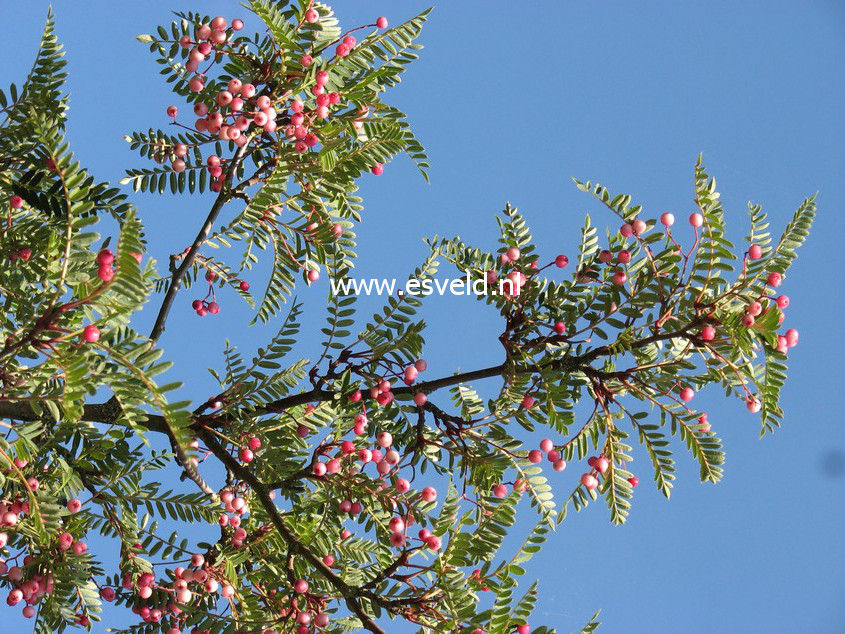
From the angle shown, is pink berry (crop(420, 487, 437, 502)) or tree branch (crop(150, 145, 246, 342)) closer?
pink berry (crop(420, 487, 437, 502))

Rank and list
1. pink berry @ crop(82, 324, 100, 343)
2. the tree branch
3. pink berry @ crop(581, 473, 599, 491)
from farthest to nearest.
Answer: the tree branch
pink berry @ crop(581, 473, 599, 491)
pink berry @ crop(82, 324, 100, 343)

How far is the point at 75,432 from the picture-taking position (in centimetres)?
202

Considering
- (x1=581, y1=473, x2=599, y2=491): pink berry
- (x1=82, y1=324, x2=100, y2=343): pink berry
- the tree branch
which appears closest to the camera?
(x1=82, y1=324, x2=100, y2=343): pink berry

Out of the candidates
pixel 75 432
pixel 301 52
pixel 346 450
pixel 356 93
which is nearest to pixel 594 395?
pixel 346 450

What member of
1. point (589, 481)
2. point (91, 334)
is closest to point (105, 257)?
point (91, 334)

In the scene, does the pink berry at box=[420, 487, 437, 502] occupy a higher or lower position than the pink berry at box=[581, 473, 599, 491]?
lower

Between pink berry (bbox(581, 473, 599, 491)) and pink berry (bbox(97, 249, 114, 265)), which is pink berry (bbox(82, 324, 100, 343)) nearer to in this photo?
pink berry (bbox(97, 249, 114, 265))

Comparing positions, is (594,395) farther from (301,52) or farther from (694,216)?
(301,52)

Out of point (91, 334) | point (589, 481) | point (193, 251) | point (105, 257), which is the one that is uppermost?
point (193, 251)

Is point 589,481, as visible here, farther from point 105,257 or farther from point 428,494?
point 105,257

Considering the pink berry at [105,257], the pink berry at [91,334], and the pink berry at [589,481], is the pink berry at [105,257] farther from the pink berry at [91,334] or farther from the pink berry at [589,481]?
the pink berry at [589,481]

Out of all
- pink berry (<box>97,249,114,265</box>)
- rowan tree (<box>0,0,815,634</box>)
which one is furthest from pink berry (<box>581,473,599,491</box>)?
pink berry (<box>97,249,114,265</box>)

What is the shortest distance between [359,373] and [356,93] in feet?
2.20

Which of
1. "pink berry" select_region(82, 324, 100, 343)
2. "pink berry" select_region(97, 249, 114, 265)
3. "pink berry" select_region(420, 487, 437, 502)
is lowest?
A: "pink berry" select_region(82, 324, 100, 343)
